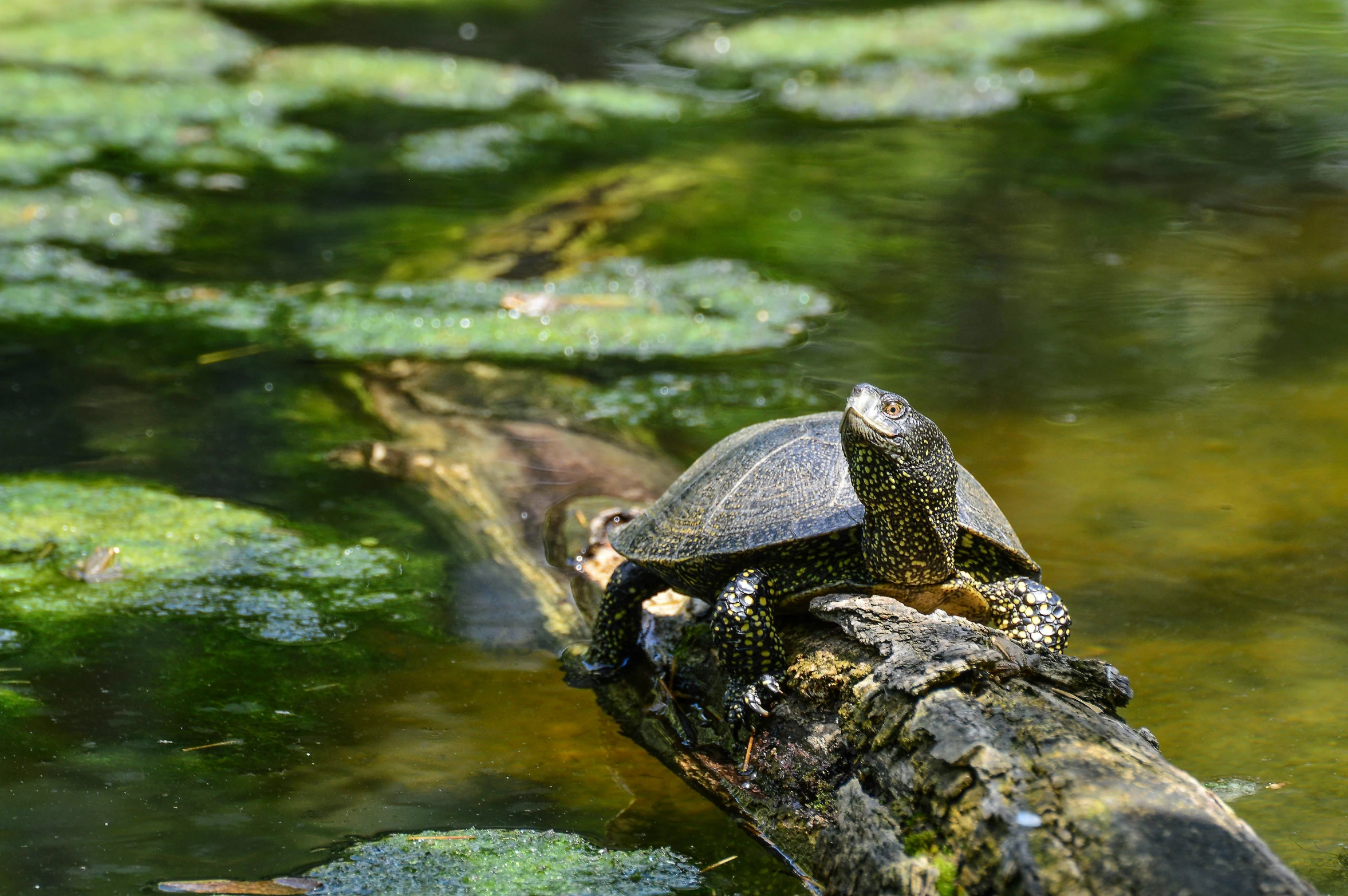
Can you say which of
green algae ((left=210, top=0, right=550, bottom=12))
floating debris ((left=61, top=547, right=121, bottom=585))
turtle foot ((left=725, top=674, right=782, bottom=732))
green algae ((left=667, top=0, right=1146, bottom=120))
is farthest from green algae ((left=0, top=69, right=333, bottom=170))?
turtle foot ((left=725, top=674, right=782, bottom=732))

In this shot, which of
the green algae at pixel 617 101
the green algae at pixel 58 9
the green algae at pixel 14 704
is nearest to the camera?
the green algae at pixel 14 704

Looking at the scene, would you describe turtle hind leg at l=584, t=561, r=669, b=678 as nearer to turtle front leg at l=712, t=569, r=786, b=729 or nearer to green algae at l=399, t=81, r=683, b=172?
turtle front leg at l=712, t=569, r=786, b=729

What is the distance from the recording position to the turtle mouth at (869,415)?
2.62 m

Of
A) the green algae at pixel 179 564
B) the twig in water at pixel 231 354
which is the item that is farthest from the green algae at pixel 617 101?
the green algae at pixel 179 564

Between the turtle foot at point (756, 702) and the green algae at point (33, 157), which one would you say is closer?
the turtle foot at point (756, 702)

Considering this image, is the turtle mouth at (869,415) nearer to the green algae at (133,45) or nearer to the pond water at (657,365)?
the pond water at (657,365)

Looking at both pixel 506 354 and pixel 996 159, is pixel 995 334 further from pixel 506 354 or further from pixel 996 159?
pixel 996 159

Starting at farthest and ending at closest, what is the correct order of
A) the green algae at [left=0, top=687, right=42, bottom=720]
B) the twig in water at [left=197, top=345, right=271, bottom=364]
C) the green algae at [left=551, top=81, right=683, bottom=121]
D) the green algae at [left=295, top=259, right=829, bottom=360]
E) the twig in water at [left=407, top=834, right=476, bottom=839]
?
the green algae at [left=551, top=81, right=683, bottom=121] < the green algae at [left=295, top=259, right=829, bottom=360] < the twig in water at [left=197, top=345, right=271, bottom=364] < the green algae at [left=0, top=687, right=42, bottom=720] < the twig in water at [left=407, top=834, right=476, bottom=839]

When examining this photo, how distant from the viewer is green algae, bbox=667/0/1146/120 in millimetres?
10867

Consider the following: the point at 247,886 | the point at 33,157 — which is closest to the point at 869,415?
the point at 247,886

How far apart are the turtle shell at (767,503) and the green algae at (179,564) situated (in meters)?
0.98

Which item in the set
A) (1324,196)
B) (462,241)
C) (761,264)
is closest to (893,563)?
(761,264)

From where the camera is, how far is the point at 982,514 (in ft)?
10.1

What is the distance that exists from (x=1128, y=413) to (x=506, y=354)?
110 inches
